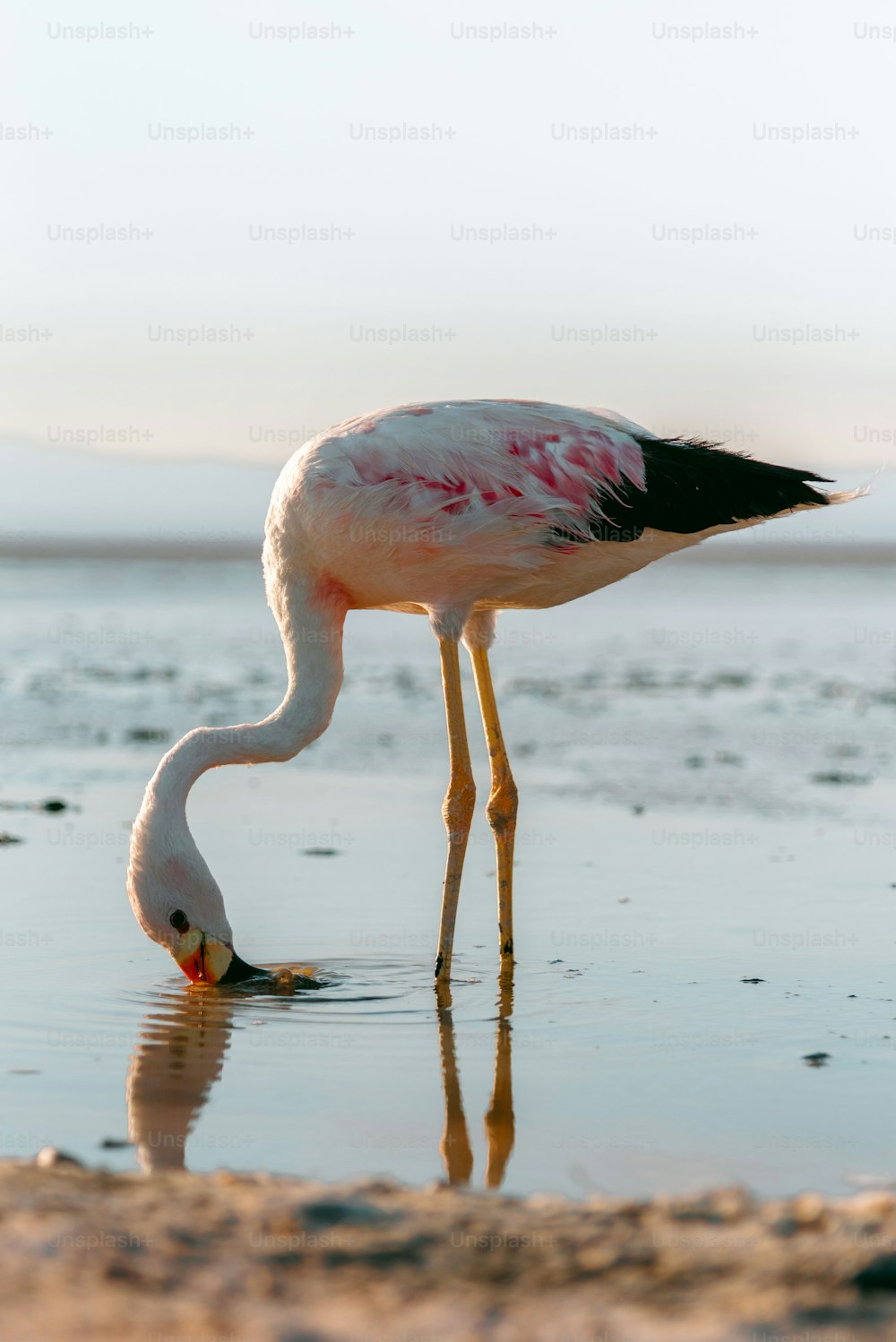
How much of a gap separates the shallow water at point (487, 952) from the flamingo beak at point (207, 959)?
0.32 ft

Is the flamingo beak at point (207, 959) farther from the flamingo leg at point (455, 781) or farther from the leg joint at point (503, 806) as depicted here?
the leg joint at point (503, 806)

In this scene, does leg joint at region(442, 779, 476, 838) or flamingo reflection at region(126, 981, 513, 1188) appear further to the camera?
leg joint at region(442, 779, 476, 838)

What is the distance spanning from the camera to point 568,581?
749 centimetres

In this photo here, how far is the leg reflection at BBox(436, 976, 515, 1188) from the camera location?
4.64 meters

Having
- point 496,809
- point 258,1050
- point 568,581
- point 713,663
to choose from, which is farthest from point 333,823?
point 713,663

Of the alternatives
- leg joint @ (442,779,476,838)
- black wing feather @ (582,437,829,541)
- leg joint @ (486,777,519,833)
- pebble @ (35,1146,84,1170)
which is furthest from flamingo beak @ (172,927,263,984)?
black wing feather @ (582,437,829,541)

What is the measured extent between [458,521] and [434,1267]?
4.03 meters

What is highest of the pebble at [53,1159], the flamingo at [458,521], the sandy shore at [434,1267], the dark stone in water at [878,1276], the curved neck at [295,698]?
the flamingo at [458,521]

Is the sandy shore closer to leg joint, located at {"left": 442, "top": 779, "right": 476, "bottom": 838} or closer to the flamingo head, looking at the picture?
the flamingo head

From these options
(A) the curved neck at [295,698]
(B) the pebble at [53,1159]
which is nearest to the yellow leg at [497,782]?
(A) the curved neck at [295,698]

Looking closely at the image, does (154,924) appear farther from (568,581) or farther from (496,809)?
(568,581)

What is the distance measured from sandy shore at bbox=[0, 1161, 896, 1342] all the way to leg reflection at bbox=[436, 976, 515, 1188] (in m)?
0.67

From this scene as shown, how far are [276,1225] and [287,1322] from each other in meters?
0.50

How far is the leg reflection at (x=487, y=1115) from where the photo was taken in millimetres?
4641
